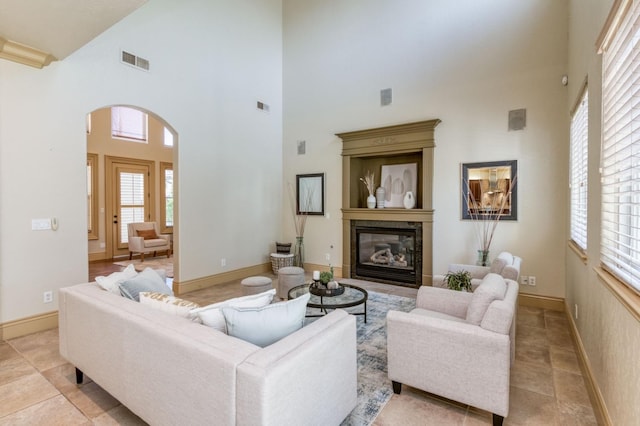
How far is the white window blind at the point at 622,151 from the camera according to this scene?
1.60 m

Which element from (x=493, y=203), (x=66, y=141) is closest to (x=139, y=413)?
(x=66, y=141)

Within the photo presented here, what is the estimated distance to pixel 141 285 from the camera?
7.69 feet

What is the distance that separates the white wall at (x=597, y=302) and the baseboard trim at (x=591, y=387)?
0.15 ft

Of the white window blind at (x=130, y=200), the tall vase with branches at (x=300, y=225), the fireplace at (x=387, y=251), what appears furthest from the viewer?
the white window blind at (x=130, y=200)

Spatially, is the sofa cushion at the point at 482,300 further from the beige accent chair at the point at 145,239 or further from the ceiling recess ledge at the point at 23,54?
the beige accent chair at the point at 145,239

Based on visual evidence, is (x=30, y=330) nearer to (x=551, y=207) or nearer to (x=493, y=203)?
(x=493, y=203)

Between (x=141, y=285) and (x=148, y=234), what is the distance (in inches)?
242

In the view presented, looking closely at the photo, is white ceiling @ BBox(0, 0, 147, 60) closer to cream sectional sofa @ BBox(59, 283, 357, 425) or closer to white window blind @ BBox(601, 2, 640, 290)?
cream sectional sofa @ BBox(59, 283, 357, 425)

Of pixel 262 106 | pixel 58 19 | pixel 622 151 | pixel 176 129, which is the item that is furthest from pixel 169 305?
pixel 262 106

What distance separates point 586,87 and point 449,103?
2.21 metres

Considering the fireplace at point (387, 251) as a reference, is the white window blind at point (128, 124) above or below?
above

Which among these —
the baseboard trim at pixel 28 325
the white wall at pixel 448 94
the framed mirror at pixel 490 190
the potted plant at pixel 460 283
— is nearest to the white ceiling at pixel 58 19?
the baseboard trim at pixel 28 325

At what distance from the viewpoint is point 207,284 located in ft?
17.0

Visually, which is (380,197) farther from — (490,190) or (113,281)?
(113,281)
